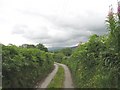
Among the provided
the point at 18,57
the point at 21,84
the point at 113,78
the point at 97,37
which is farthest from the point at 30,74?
the point at 113,78

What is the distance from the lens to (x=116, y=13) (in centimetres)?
657

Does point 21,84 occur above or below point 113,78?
below

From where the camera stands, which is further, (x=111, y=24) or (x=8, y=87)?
(x=8, y=87)

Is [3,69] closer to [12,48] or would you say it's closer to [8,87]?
[8,87]

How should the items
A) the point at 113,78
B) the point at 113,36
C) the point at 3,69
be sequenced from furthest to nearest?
the point at 3,69 → the point at 113,78 → the point at 113,36

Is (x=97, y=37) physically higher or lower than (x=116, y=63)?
higher

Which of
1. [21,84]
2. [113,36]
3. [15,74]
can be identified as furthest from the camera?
[21,84]

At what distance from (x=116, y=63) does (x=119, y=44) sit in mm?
568

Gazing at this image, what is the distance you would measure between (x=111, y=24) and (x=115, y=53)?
0.74m

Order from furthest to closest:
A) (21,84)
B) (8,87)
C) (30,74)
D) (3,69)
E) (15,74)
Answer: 1. (30,74)
2. (21,84)
3. (15,74)
4. (8,87)
5. (3,69)

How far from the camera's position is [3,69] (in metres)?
12.3

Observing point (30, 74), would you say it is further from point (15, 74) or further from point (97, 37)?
point (97, 37)

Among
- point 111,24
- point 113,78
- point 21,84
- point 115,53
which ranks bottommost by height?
point 21,84

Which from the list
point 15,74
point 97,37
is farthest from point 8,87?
point 97,37
